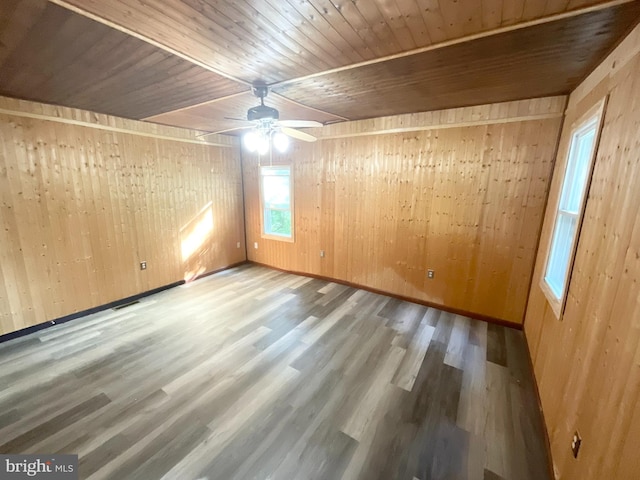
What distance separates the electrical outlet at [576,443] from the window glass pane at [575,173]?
1.81 meters

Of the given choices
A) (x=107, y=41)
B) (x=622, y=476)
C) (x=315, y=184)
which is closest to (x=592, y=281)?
(x=622, y=476)

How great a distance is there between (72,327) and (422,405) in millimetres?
4204

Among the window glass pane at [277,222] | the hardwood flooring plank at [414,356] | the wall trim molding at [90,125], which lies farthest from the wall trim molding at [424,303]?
the wall trim molding at [90,125]

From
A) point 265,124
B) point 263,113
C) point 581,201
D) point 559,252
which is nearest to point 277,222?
point 265,124

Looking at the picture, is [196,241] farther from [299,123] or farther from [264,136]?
[299,123]

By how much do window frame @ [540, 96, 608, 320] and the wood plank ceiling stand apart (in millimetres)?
411

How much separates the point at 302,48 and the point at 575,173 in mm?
2741

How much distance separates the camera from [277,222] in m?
5.55

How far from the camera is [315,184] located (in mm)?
4781

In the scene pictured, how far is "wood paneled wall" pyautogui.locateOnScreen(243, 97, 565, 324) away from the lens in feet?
10.3

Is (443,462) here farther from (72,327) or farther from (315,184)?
(72,327)

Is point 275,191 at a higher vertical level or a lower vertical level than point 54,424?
higher

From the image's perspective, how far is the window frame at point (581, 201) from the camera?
6.05 ft

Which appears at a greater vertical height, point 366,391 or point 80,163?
point 80,163
